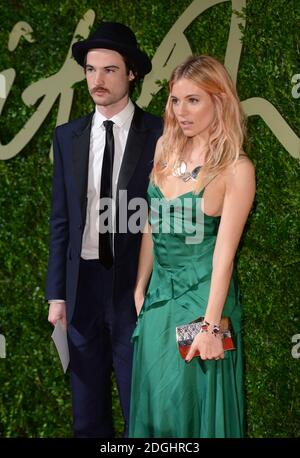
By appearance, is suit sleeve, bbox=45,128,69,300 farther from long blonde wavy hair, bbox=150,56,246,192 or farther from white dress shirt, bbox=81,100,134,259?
long blonde wavy hair, bbox=150,56,246,192

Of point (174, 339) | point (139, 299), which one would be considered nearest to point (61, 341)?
point (139, 299)

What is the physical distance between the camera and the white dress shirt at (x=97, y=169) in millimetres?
4711

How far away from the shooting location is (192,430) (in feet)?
14.1

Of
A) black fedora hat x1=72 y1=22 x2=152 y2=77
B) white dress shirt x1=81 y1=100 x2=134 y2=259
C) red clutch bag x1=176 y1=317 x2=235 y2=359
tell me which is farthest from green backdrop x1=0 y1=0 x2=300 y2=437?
red clutch bag x1=176 y1=317 x2=235 y2=359

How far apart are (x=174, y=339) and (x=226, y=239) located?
522 millimetres

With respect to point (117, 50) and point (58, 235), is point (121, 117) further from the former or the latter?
point (58, 235)

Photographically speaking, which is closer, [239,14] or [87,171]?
[87,171]

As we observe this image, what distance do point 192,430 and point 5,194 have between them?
2.00 meters

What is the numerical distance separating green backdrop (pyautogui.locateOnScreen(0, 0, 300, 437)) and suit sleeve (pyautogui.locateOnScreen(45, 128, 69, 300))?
0.68m

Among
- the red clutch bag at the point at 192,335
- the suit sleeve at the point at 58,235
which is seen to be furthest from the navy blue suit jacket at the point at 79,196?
the red clutch bag at the point at 192,335

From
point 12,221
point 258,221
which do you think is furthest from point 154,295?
point 12,221

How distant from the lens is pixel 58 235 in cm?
485

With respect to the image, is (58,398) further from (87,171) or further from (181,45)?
(181,45)

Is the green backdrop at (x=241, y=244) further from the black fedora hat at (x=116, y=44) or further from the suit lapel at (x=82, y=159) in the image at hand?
the suit lapel at (x=82, y=159)
